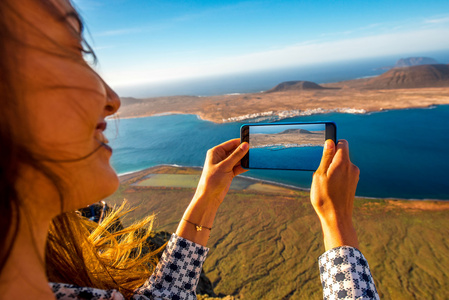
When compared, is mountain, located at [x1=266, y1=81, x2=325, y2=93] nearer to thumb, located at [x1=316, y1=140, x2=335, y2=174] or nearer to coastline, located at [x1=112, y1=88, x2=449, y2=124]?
coastline, located at [x1=112, y1=88, x2=449, y2=124]

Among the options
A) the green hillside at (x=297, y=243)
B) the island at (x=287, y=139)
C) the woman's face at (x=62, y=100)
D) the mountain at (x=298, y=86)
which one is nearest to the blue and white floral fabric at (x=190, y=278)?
the woman's face at (x=62, y=100)

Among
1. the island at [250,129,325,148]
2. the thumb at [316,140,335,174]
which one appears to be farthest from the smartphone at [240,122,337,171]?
the thumb at [316,140,335,174]

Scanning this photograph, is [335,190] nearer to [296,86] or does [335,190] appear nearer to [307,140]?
[307,140]

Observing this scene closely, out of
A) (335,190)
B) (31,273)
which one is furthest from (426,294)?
(31,273)

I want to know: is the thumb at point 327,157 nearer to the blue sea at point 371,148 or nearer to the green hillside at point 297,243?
the green hillside at point 297,243

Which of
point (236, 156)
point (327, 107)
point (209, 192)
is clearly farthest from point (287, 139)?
point (327, 107)

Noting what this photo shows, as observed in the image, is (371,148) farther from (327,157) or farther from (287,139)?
(327,157)
